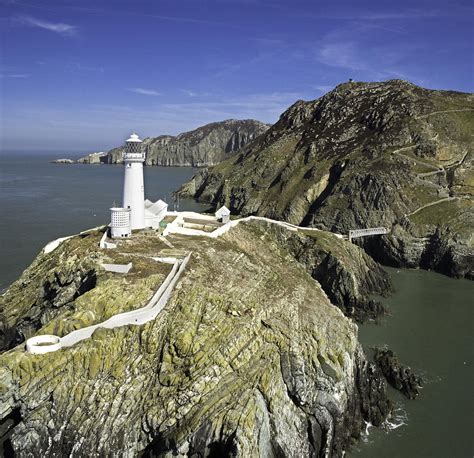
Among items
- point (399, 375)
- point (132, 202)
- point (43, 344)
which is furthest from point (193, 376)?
point (132, 202)

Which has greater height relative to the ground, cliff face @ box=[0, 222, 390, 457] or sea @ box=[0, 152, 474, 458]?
cliff face @ box=[0, 222, 390, 457]

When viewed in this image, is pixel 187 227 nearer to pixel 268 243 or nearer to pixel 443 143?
pixel 268 243

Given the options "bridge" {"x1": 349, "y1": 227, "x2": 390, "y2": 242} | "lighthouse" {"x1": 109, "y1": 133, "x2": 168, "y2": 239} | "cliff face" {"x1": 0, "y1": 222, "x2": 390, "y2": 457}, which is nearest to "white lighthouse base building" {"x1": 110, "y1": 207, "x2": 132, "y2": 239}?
"lighthouse" {"x1": 109, "y1": 133, "x2": 168, "y2": 239}

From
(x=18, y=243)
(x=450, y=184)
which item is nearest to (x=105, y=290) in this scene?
(x=18, y=243)

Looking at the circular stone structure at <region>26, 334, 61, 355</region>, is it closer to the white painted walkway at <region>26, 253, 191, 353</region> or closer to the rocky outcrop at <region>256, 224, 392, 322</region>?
the white painted walkway at <region>26, 253, 191, 353</region>

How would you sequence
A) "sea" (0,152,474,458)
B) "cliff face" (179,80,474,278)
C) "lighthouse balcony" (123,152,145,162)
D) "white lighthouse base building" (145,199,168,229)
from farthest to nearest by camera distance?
"cliff face" (179,80,474,278) → "white lighthouse base building" (145,199,168,229) → "lighthouse balcony" (123,152,145,162) → "sea" (0,152,474,458)

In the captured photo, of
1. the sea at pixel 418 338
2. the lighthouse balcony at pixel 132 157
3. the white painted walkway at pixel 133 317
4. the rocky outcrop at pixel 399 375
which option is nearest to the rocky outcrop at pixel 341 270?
the sea at pixel 418 338

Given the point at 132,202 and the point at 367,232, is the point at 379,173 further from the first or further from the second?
the point at 132,202
